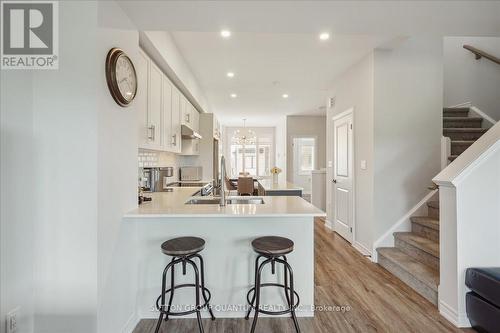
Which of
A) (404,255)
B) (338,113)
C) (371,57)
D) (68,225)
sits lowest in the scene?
(404,255)

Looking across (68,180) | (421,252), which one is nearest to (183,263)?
(68,180)

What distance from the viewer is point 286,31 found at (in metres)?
2.20

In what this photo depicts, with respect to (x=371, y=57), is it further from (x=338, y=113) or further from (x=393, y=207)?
(x=393, y=207)

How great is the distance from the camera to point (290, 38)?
3.16m

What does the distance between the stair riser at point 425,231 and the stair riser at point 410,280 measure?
21.8 inches

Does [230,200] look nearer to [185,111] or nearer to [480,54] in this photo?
[185,111]

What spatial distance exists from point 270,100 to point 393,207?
409 cm

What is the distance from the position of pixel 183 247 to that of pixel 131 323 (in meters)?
0.78

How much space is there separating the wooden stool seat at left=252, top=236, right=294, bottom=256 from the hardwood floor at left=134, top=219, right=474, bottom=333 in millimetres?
672

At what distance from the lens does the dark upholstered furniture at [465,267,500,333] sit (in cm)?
174

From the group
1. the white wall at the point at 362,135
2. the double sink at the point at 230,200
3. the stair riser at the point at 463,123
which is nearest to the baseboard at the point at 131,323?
the double sink at the point at 230,200

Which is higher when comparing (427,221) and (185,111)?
(185,111)

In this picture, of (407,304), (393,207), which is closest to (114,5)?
(407,304)

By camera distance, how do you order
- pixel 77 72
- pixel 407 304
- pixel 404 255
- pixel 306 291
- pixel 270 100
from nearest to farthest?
pixel 77 72
pixel 306 291
pixel 407 304
pixel 404 255
pixel 270 100
